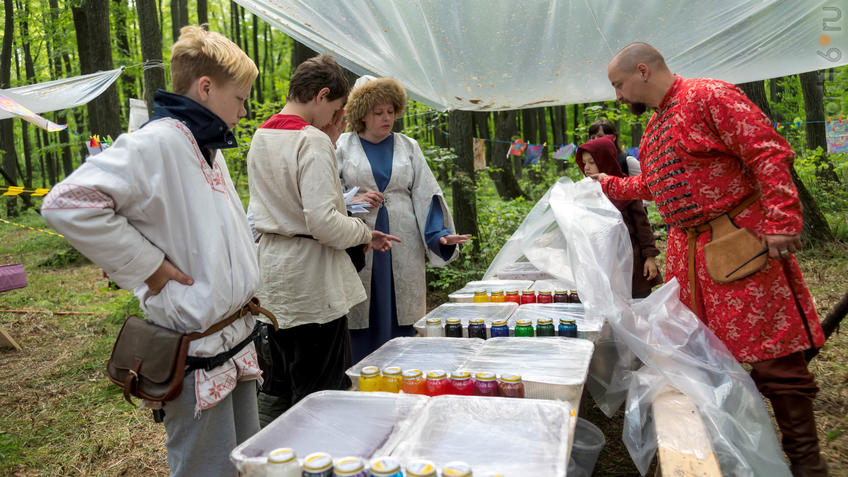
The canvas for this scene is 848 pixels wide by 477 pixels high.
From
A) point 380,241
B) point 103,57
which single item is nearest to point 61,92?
point 103,57

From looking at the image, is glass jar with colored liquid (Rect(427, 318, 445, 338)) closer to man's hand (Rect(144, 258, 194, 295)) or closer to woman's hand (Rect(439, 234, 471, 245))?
woman's hand (Rect(439, 234, 471, 245))

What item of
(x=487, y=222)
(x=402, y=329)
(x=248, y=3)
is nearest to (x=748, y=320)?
(x=402, y=329)

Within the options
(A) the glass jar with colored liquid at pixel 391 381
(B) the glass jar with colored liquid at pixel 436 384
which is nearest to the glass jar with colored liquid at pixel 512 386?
(B) the glass jar with colored liquid at pixel 436 384

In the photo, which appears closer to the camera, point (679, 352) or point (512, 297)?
point (679, 352)

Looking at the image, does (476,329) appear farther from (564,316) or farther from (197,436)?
(197,436)

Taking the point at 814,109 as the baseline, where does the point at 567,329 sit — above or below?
below

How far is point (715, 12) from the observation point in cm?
248

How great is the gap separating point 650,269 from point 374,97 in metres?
1.97

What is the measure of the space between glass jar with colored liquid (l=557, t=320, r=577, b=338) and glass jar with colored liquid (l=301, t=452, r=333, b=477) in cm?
115

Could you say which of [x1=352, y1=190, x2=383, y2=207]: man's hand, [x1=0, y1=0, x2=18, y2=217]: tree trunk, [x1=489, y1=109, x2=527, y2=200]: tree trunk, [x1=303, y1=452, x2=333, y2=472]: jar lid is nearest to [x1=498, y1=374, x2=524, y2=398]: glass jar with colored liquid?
[x1=303, y1=452, x2=333, y2=472]: jar lid

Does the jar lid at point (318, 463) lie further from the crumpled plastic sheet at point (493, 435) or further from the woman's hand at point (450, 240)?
the woman's hand at point (450, 240)

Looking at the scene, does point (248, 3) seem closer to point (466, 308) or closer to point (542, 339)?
point (466, 308)

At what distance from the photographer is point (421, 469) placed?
1.02m

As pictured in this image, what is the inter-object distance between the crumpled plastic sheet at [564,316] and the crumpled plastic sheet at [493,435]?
29.7 inches
